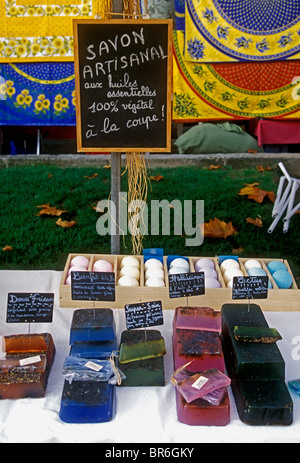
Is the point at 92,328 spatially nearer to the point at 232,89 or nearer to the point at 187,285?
the point at 187,285

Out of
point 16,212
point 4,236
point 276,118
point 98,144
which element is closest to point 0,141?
point 16,212

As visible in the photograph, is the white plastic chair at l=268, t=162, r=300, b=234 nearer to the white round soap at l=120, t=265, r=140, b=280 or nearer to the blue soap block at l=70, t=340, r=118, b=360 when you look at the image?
the white round soap at l=120, t=265, r=140, b=280

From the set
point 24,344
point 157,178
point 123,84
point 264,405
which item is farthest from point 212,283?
point 157,178

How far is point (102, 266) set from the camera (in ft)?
7.45

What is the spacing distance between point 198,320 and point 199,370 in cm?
19

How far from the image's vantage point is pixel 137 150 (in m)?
2.21

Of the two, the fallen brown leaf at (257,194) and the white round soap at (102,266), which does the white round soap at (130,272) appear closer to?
the white round soap at (102,266)

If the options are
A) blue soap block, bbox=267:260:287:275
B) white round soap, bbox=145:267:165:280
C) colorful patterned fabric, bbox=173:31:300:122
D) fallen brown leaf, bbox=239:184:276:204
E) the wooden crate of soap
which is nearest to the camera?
the wooden crate of soap

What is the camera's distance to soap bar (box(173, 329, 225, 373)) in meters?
1.56

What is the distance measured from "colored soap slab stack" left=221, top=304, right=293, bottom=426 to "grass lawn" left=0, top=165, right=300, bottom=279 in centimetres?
155

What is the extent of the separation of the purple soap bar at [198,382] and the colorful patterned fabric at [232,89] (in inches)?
181

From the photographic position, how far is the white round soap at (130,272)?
220 cm

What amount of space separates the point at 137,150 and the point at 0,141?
4284 mm

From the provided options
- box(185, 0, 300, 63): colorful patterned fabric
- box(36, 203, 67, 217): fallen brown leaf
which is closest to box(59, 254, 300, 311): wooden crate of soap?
box(36, 203, 67, 217): fallen brown leaf
